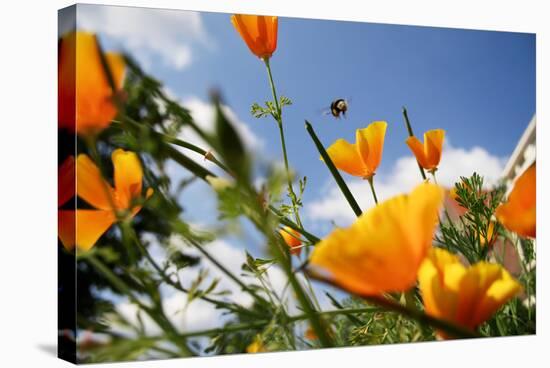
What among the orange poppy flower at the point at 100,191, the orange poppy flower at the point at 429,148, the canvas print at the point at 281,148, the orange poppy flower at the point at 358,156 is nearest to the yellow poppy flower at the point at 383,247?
the canvas print at the point at 281,148

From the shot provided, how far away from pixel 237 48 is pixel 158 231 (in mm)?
659

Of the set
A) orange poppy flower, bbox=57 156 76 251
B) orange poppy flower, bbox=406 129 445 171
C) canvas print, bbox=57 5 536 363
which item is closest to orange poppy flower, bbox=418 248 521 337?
canvas print, bbox=57 5 536 363

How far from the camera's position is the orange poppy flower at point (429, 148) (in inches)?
98.6

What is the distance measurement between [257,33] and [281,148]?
393mm

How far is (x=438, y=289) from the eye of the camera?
2.53 ft

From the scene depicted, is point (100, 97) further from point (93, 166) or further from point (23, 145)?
point (23, 145)

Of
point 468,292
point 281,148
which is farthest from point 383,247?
point 281,148

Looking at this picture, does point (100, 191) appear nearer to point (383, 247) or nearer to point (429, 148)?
point (383, 247)

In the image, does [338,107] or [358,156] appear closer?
[358,156]

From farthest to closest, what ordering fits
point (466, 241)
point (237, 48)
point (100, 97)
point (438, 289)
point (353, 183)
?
point (353, 183), point (237, 48), point (466, 241), point (100, 97), point (438, 289)

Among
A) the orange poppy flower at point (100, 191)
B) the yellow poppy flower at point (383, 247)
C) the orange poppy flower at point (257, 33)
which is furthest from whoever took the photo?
the orange poppy flower at point (257, 33)

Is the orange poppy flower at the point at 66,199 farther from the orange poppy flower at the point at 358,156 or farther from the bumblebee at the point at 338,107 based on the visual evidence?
the bumblebee at the point at 338,107

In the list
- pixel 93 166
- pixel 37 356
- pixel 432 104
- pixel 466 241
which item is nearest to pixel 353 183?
pixel 432 104

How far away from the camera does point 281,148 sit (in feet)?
8.09
